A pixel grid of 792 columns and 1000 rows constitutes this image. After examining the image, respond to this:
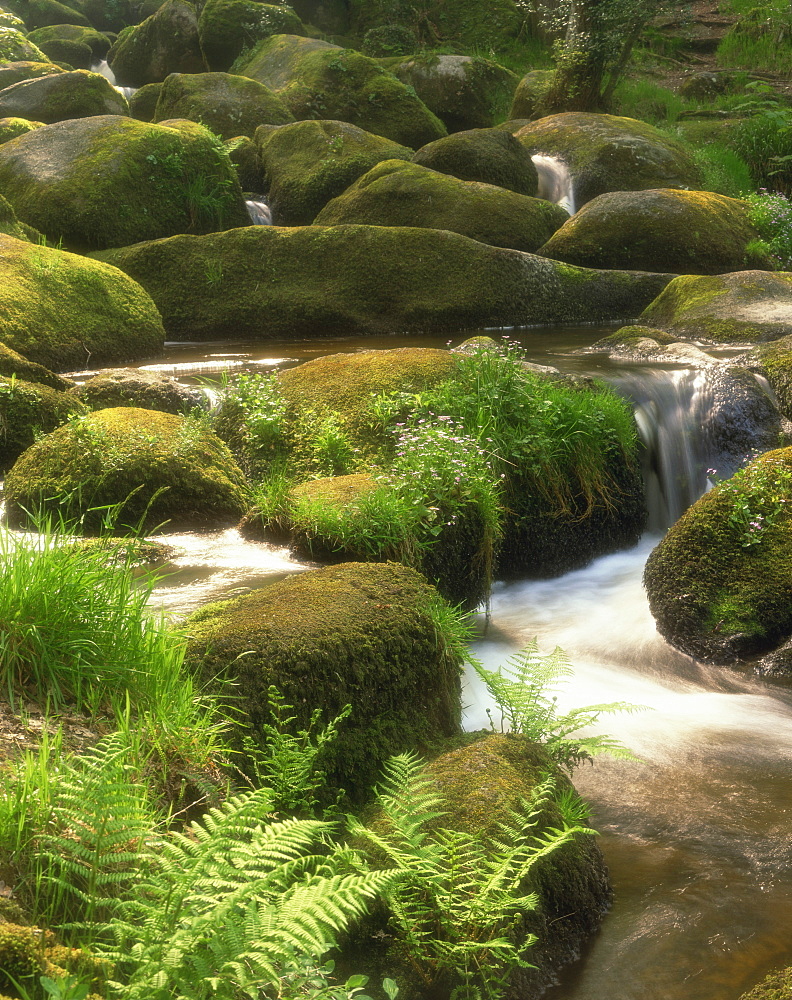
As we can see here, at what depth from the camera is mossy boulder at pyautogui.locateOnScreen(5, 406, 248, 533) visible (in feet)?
19.9

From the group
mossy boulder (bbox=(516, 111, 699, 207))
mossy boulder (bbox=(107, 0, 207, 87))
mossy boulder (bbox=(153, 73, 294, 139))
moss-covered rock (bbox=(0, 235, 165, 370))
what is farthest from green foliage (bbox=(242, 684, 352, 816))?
mossy boulder (bbox=(107, 0, 207, 87))

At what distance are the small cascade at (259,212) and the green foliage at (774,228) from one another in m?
7.76

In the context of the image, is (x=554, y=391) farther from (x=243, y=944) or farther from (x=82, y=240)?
(x=82, y=240)

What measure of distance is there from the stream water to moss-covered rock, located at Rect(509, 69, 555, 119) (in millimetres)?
15542

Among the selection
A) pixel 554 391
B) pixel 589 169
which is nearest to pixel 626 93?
pixel 589 169

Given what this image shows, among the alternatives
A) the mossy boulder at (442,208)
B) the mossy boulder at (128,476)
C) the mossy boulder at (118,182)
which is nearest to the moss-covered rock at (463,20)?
the mossy boulder at (442,208)

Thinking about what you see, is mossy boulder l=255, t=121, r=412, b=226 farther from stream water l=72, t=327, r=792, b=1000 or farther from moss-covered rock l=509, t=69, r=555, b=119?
stream water l=72, t=327, r=792, b=1000

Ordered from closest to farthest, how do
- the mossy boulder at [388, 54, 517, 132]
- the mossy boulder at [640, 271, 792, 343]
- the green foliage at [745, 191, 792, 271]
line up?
1. the mossy boulder at [640, 271, 792, 343]
2. the green foliage at [745, 191, 792, 271]
3. the mossy boulder at [388, 54, 517, 132]

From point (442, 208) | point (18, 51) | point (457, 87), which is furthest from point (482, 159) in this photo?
point (18, 51)

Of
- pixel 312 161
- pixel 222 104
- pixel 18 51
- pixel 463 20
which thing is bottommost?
pixel 312 161

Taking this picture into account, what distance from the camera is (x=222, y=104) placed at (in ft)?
59.2

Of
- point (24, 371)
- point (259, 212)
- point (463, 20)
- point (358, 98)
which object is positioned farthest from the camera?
point (463, 20)

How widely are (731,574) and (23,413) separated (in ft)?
17.1

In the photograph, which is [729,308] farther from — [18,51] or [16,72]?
[18,51]
